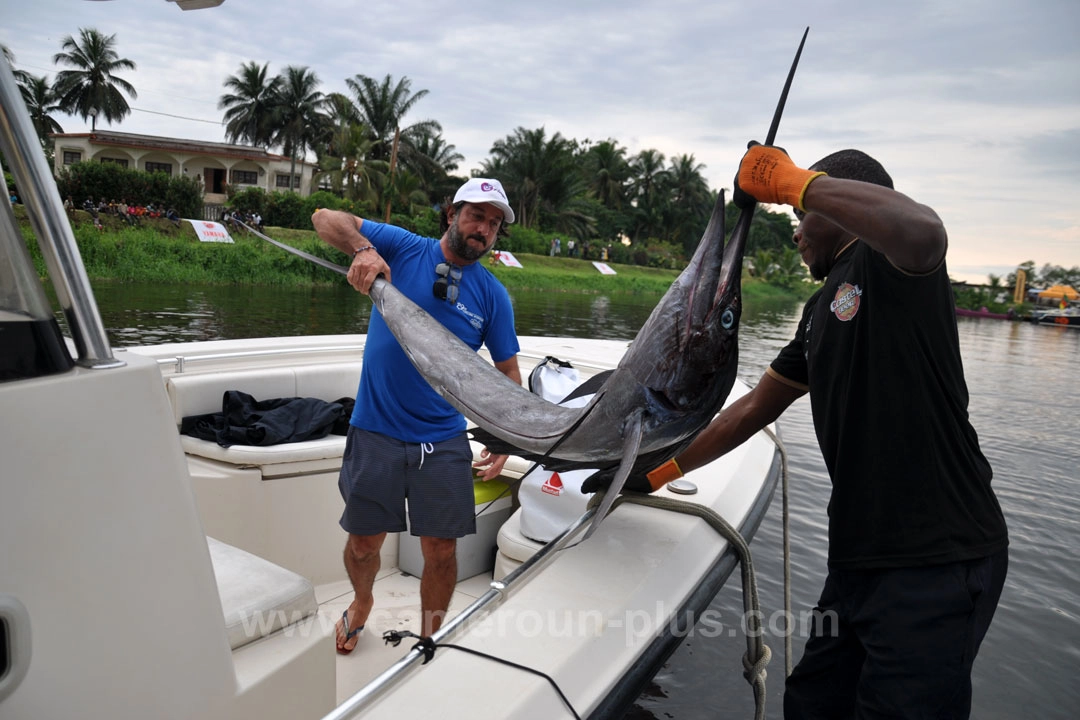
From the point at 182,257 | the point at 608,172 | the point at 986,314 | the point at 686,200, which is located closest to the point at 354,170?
the point at 182,257

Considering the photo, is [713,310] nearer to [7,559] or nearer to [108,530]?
[108,530]

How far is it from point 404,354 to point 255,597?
1112 millimetres

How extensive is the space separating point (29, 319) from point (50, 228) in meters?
0.15

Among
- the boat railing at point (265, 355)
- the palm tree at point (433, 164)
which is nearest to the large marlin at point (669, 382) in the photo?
the boat railing at point (265, 355)

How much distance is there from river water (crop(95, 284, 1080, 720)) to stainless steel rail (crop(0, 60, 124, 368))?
117 inches

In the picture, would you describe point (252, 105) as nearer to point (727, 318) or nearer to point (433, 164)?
point (433, 164)

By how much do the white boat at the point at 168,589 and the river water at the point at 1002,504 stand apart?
1750 millimetres

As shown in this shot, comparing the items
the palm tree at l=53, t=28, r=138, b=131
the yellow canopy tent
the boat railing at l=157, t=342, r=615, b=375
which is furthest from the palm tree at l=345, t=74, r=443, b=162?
the yellow canopy tent

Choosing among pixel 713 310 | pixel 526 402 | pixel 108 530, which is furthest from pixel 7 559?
pixel 713 310

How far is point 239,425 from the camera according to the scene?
3162 mm

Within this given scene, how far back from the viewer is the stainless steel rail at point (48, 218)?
3.33 ft

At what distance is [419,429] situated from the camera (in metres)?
2.55

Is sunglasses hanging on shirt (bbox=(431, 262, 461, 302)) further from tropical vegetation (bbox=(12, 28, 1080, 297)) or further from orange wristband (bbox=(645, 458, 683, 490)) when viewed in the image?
tropical vegetation (bbox=(12, 28, 1080, 297))

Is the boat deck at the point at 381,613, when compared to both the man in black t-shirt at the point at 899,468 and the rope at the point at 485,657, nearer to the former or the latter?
the rope at the point at 485,657
